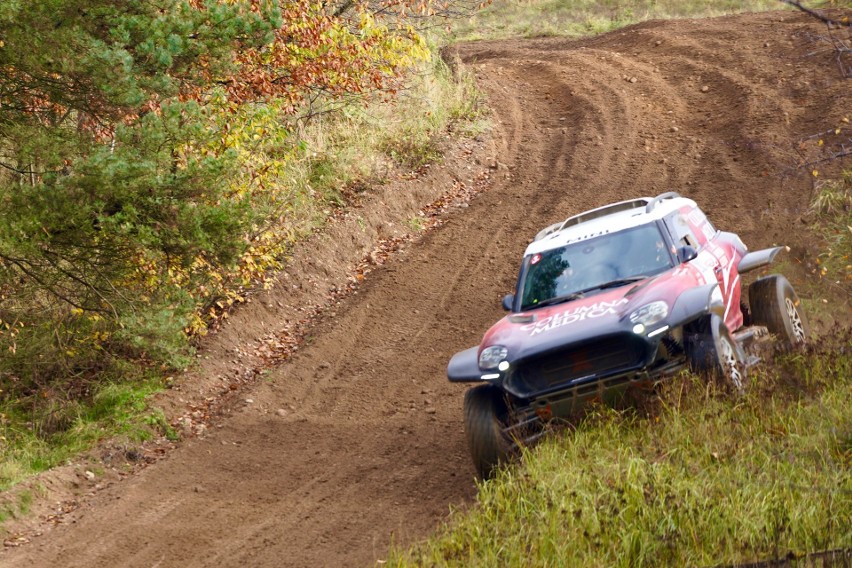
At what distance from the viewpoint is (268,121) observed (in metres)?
14.2

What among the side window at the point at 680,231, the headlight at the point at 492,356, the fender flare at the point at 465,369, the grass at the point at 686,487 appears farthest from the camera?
the side window at the point at 680,231

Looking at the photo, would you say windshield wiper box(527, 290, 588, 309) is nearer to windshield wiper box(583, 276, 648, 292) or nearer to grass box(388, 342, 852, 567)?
windshield wiper box(583, 276, 648, 292)

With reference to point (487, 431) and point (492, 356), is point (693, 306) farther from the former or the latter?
point (487, 431)

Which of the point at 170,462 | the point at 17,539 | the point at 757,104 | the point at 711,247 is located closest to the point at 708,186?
the point at 757,104

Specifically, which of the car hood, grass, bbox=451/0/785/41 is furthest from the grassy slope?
grass, bbox=451/0/785/41

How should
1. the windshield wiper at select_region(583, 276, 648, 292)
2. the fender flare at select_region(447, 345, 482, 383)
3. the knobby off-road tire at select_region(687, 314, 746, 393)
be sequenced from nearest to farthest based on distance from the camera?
1. the knobby off-road tire at select_region(687, 314, 746, 393)
2. the fender flare at select_region(447, 345, 482, 383)
3. the windshield wiper at select_region(583, 276, 648, 292)

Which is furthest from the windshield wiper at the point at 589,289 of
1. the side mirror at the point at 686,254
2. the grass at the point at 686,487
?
the grass at the point at 686,487

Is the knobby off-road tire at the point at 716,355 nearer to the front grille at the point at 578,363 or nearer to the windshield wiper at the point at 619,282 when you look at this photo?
the front grille at the point at 578,363

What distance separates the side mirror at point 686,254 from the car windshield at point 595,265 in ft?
0.30

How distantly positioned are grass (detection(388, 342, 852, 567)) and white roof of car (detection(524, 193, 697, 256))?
2053 mm

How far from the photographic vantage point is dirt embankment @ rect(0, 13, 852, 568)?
8.66m

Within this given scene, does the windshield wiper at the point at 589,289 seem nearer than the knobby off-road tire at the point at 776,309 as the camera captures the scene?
Yes

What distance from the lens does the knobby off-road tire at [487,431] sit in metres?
8.05

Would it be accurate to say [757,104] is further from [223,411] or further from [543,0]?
[543,0]
